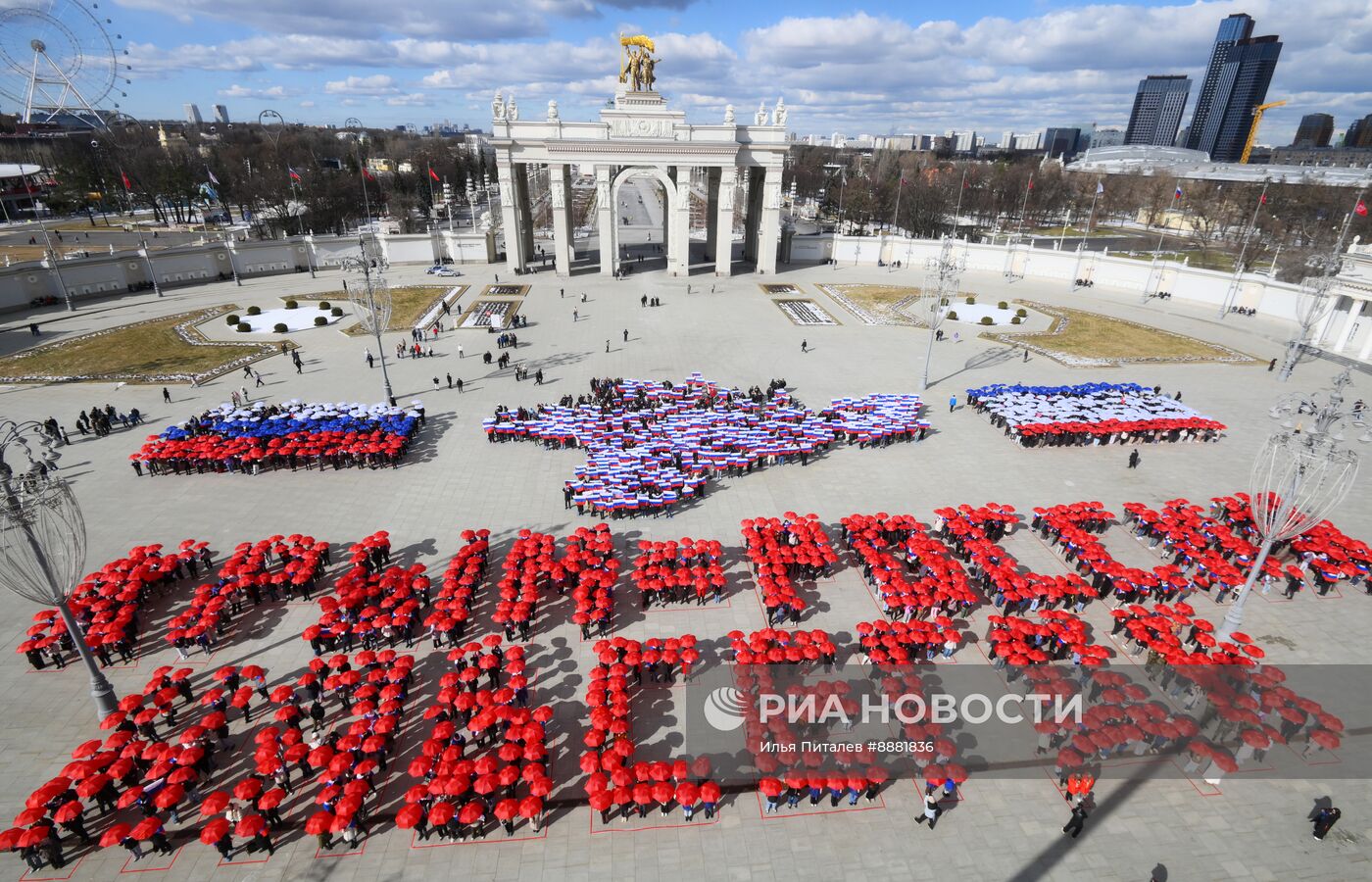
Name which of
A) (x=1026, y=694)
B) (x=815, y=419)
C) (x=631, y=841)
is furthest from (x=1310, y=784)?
(x=815, y=419)

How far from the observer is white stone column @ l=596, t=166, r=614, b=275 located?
5647 cm

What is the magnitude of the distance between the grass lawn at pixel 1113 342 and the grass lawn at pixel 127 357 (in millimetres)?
51442

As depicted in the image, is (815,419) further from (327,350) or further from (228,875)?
(327,350)

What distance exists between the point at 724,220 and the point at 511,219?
1991cm

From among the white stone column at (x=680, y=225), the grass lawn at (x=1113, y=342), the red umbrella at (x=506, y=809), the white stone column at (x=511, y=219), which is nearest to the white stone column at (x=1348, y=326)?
the grass lawn at (x=1113, y=342)

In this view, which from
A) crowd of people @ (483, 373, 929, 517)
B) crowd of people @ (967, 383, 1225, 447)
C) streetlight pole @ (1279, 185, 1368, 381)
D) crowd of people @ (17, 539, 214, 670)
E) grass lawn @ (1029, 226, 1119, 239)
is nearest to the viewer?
crowd of people @ (17, 539, 214, 670)

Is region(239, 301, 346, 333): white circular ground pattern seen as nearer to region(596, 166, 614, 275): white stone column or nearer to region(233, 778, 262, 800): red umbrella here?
region(596, 166, 614, 275): white stone column

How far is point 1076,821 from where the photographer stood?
41.4 feet

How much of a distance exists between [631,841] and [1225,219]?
98.9 metres

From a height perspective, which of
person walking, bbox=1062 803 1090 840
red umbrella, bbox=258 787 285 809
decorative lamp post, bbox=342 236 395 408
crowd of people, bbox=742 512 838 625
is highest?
decorative lamp post, bbox=342 236 395 408

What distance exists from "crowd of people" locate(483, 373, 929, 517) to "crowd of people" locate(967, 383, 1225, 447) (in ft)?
13.8

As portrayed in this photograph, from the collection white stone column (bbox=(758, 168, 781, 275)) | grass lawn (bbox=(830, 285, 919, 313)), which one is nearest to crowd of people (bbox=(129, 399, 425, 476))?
grass lawn (bbox=(830, 285, 919, 313))

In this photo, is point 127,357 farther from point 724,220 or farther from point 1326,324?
point 1326,324

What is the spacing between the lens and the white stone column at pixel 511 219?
56156mm
